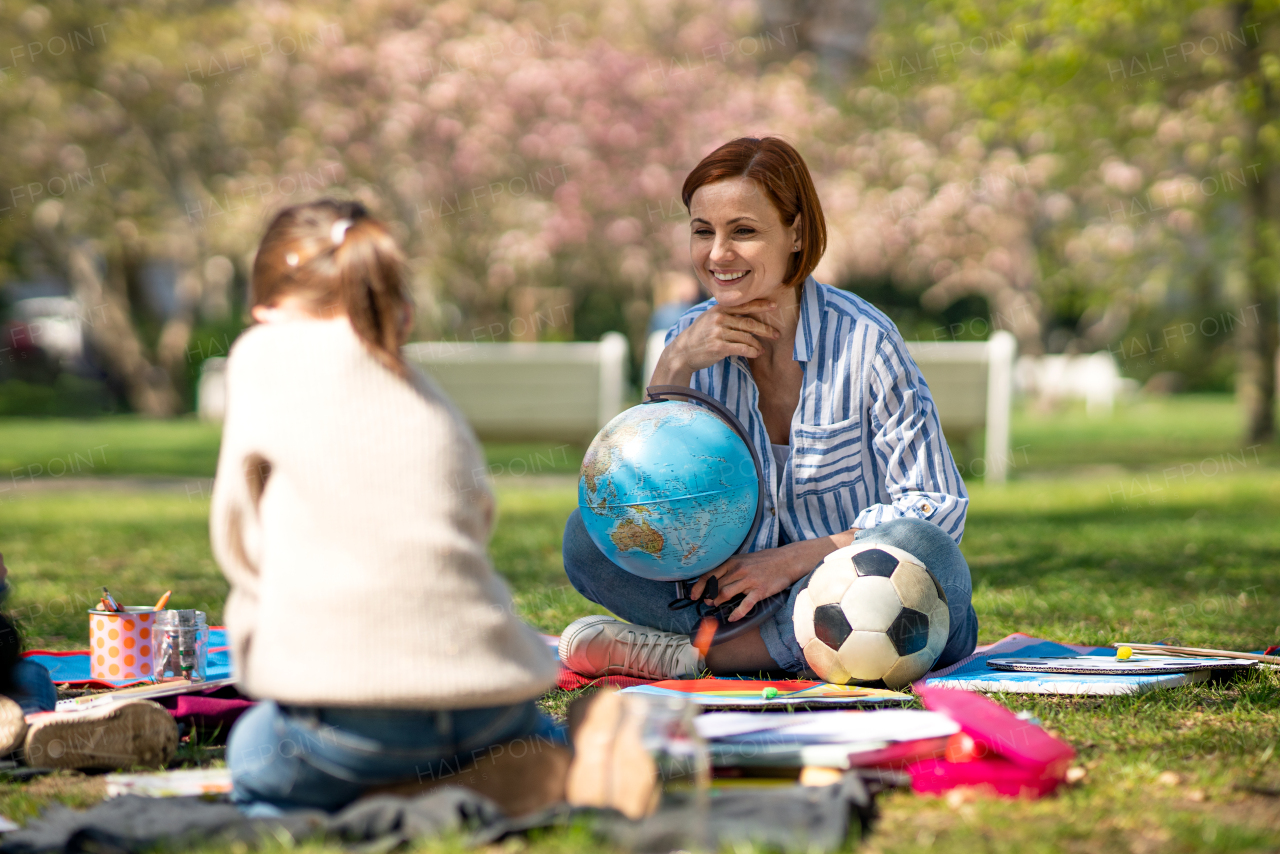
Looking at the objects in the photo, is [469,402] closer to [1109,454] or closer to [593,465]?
[1109,454]

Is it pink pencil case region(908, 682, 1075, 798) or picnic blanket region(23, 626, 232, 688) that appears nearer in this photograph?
pink pencil case region(908, 682, 1075, 798)

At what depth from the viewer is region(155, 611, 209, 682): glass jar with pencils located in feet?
13.4

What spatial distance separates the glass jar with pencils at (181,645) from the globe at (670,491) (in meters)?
1.29

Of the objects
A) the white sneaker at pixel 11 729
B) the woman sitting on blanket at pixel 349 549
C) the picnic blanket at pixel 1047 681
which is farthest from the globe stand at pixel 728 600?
the white sneaker at pixel 11 729

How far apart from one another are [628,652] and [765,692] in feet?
2.16

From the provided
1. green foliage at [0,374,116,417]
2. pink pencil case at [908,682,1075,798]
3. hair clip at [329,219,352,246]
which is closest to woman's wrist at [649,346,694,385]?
pink pencil case at [908,682,1075,798]

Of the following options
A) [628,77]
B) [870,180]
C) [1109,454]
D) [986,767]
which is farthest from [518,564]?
[870,180]

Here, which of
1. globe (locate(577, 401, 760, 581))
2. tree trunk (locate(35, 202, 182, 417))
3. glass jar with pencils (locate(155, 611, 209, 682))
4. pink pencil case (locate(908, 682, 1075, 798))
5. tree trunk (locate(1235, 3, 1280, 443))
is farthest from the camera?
tree trunk (locate(35, 202, 182, 417))

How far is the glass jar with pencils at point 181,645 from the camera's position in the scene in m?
4.08

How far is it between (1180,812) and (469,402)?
35.2 ft

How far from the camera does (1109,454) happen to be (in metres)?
15.5

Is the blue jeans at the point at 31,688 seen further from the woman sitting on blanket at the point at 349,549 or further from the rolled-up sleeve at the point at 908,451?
the rolled-up sleeve at the point at 908,451

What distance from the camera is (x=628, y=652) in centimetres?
425

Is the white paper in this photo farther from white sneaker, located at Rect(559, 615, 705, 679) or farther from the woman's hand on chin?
the woman's hand on chin
